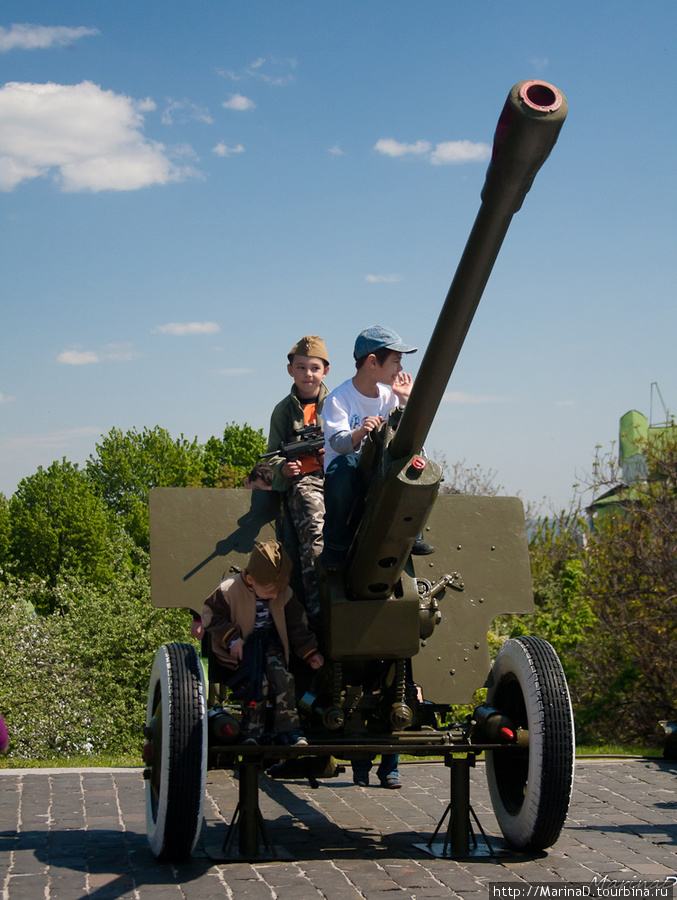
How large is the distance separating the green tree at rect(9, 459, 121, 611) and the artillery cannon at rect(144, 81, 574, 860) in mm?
39744

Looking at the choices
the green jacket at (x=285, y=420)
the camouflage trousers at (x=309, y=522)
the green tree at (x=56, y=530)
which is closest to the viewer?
the camouflage trousers at (x=309, y=522)

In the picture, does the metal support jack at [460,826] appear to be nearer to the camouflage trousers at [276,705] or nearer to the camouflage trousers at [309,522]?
the camouflage trousers at [276,705]

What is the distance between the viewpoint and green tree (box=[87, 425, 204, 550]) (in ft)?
175

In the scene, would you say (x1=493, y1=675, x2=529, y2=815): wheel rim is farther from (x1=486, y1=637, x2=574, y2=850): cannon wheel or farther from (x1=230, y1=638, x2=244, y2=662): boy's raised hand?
(x1=230, y1=638, x2=244, y2=662): boy's raised hand

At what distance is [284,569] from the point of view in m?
4.93

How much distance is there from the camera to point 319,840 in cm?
530

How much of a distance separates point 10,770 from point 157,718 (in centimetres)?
249

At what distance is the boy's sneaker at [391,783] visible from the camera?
675 centimetres

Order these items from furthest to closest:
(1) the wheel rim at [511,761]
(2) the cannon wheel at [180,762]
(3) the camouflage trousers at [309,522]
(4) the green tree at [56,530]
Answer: (4) the green tree at [56,530], (3) the camouflage trousers at [309,522], (1) the wheel rim at [511,761], (2) the cannon wheel at [180,762]

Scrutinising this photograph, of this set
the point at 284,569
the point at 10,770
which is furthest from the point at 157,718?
the point at 10,770

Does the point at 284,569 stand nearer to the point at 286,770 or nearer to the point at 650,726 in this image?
the point at 286,770

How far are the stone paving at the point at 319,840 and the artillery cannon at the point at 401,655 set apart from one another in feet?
0.70

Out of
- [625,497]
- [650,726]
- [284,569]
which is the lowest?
[650,726]

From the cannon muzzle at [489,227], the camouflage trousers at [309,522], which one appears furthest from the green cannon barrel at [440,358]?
the camouflage trousers at [309,522]
